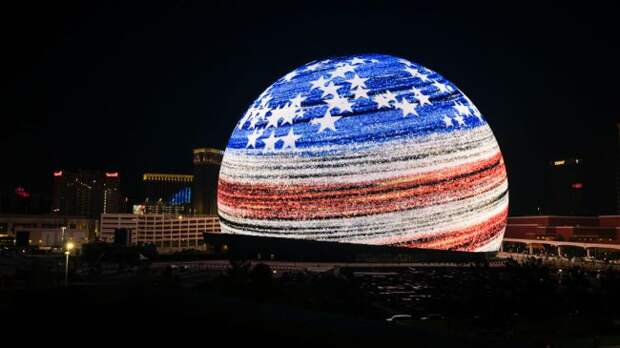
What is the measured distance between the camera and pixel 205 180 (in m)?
101

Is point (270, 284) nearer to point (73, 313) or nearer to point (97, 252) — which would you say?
point (73, 313)

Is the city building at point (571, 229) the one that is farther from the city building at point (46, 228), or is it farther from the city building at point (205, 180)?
the city building at point (205, 180)

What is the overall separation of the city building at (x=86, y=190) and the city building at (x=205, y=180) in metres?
18.6

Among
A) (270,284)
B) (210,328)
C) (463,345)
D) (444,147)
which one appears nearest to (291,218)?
(444,147)

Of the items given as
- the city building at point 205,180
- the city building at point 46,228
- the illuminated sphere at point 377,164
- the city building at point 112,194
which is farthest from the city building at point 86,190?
the illuminated sphere at point 377,164

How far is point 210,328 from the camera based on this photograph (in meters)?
7.35

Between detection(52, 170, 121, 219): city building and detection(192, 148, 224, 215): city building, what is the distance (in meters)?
18.6

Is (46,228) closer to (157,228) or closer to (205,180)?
(157,228)

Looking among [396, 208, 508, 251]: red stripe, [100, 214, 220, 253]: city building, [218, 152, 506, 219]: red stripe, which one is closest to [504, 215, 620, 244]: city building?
[396, 208, 508, 251]: red stripe

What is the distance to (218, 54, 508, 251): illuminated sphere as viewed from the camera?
2262 cm

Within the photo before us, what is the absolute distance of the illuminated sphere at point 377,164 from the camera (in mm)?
22625

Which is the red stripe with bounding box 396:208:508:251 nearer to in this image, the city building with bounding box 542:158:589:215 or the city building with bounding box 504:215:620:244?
the city building with bounding box 504:215:620:244

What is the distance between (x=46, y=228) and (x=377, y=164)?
5411 centimetres

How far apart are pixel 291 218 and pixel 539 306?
13.0 meters
